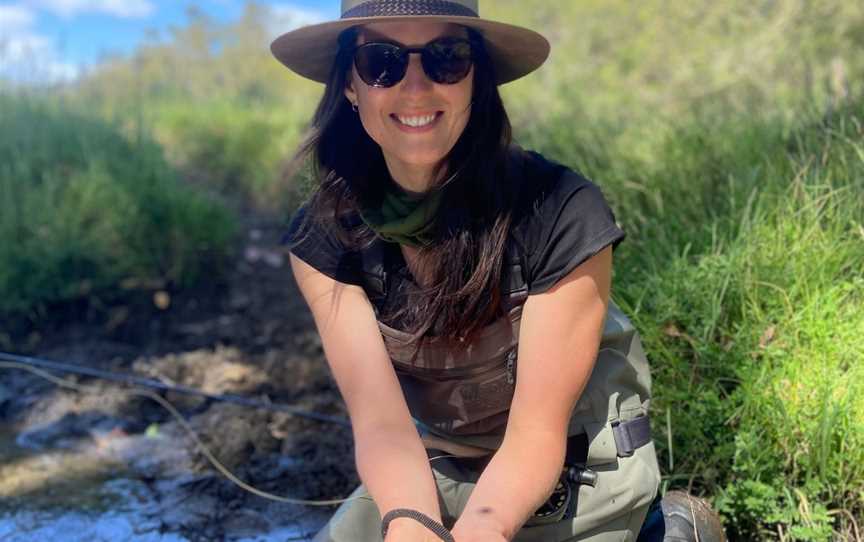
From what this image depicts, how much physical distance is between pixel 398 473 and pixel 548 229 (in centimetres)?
62

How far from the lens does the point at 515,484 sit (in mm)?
1789

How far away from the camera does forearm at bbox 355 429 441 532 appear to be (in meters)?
1.84

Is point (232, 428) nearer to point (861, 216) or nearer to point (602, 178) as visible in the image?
point (602, 178)

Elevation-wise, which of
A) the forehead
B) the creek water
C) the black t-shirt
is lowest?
the creek water

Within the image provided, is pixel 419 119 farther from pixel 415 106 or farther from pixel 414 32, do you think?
pixel 414 32

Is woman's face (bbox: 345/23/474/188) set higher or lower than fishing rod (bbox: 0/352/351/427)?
higher

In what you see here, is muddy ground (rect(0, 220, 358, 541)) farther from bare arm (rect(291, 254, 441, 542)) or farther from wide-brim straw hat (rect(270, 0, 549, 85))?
wide-brim straw hat (rect(270, 0, 549, 85))

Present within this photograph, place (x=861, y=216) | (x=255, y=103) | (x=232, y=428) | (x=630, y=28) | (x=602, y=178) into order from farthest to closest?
(x=255, y=103) → (x=630, y=28) → (x=602, y=178) → (x=232, y=428) → (x=861, y=216)

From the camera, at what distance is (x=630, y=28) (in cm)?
947

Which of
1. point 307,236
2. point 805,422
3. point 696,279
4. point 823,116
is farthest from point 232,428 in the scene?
point 823,116

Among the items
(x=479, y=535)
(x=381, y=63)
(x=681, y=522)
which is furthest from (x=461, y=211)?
(x=681, y=522)

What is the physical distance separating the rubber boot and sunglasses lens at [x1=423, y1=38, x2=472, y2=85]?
1.14 m

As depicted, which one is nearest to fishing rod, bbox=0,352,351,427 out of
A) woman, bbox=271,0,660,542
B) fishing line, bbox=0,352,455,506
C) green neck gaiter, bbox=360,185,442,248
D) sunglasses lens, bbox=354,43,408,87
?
fishing line, bbox=0,352,455,506

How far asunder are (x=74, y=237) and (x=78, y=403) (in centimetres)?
135
